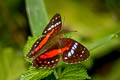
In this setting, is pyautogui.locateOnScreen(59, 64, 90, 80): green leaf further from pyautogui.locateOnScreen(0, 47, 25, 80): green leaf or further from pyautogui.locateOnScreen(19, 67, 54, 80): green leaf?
pyautogui.locateOnScreen(0, 47, 25, 80): green leaf

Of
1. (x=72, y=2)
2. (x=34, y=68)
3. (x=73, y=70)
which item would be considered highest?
(x=72, y=2)

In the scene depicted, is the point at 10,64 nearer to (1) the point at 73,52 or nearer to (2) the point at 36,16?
(2) the point at 36,16

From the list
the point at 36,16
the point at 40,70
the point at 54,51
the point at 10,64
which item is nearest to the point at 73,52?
the point at 54,51

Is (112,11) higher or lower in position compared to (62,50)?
higher

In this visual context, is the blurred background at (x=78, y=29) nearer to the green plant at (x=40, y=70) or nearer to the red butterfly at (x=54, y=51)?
the green plant at (x=40, y=70)

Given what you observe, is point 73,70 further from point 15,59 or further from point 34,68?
point 15,59

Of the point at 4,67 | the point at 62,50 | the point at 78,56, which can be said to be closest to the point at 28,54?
the point at 62,50

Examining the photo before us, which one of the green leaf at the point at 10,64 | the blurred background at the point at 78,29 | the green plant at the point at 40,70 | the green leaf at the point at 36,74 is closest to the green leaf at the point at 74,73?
the green plant at the point at 40,70
